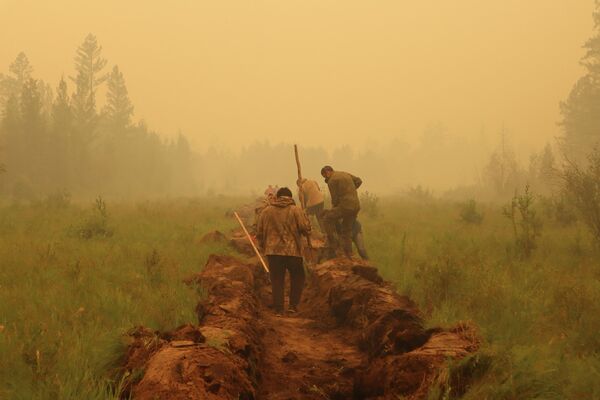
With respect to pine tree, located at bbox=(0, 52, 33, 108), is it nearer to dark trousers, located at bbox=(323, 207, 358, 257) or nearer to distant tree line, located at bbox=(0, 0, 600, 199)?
distant tree line, located at bbox=(0, 0, 600, 199)

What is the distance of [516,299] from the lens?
19.1 feet

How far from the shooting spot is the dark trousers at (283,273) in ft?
23.7

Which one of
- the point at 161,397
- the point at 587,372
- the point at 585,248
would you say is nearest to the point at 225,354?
the point at 161,397

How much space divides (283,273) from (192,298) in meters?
1.63

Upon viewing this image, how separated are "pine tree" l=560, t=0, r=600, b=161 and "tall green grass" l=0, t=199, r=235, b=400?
104ft

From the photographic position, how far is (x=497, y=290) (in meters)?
6.03

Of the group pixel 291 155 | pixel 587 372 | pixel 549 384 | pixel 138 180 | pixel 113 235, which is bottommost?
pixel 587 372

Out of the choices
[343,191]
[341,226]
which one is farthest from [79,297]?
[341,226]

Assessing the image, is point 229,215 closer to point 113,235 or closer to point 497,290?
point 113,235

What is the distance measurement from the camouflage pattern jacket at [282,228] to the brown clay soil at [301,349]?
72cm

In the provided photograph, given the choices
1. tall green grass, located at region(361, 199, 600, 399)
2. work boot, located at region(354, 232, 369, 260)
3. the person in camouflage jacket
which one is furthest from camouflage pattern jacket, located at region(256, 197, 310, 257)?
work boot, located at region(354, 232, 369, 260)

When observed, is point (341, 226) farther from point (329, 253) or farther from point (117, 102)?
point (117, 102)

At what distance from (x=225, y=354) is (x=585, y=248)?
8.97 meters

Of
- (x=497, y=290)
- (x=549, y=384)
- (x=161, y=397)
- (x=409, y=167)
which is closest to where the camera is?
(x=161, y=397)
